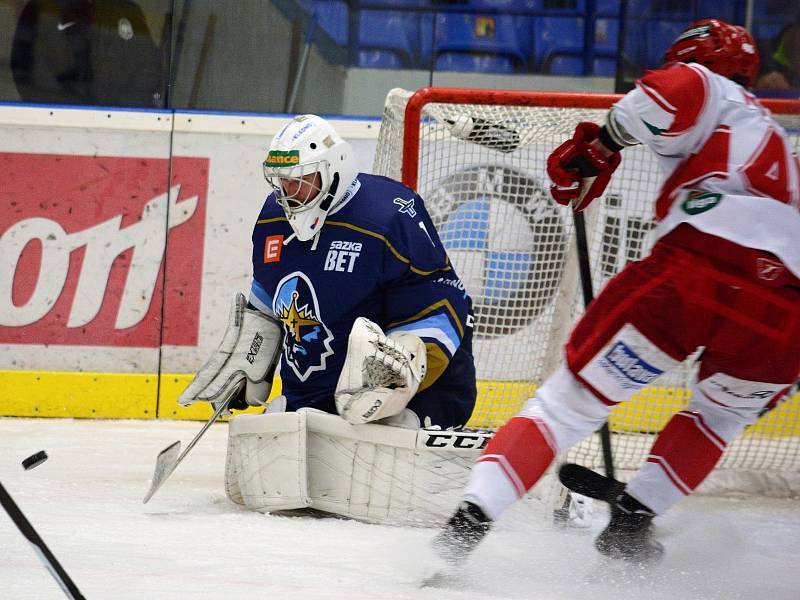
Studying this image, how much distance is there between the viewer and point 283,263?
2.75 metres

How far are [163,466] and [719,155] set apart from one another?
149 centimetres

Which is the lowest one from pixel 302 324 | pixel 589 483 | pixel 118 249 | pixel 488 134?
pixel 589 483

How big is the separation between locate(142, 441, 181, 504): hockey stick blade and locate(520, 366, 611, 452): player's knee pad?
1058mm

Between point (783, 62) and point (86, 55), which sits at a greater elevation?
point (783, 62)

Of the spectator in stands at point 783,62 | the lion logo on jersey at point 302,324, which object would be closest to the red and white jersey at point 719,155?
the lion logo on jersey at point 302,324

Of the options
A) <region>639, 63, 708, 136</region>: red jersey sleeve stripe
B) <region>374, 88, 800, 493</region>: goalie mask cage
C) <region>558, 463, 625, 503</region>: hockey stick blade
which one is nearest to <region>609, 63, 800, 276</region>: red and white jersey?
<region>639, 63, 708, 136</region>: red jersey sleeve stripe

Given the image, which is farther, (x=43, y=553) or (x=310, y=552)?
(x=310, y=552)

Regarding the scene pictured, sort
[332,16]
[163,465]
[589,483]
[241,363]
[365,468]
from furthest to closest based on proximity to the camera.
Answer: [332,16]
[241,363]
[163,465]
[365,468]
[589,483]

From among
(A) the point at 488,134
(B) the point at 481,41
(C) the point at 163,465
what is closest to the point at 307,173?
(A) the point at 488,134

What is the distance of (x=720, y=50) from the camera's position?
7.16ft

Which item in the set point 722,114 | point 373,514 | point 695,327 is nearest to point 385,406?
point 373,514

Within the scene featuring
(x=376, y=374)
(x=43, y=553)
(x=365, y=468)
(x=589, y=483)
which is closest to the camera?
(x=43, y=553)

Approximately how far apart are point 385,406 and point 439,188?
109cm

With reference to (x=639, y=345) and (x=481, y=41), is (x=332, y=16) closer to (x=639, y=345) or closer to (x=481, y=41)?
(x=481, y=41)
